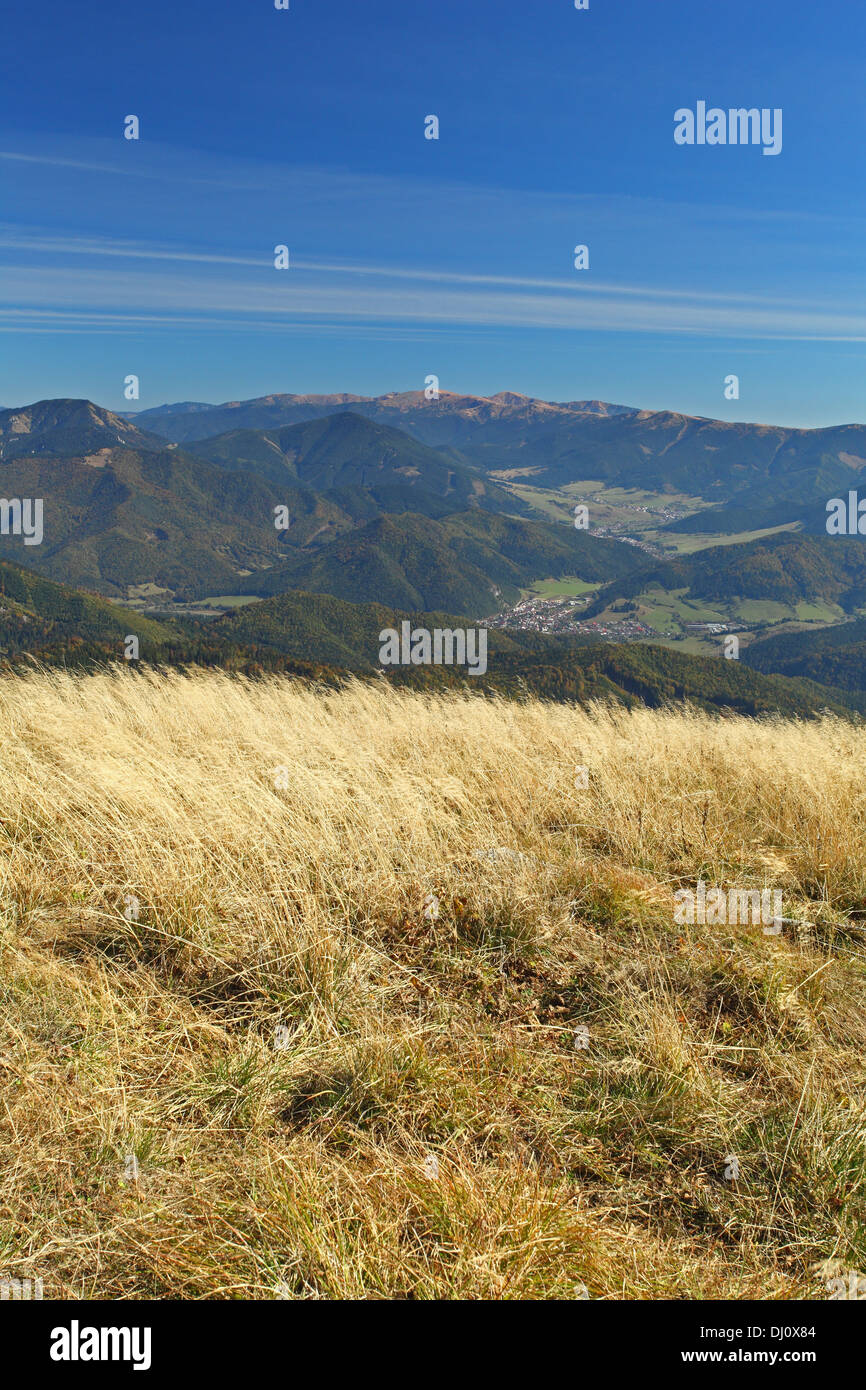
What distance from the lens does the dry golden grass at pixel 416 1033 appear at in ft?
7.55

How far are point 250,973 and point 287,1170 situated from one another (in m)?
1.31

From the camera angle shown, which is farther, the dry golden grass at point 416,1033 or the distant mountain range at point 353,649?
the distant mountain range at point 353,649

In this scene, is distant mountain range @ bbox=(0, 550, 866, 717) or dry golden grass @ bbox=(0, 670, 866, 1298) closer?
dry golden grass @ bbox=(0, 670, 866, 1298)

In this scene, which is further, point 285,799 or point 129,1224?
point 285,799

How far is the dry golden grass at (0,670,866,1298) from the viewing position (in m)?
2.30

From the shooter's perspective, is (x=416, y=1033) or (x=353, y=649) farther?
(x=353, y=649)

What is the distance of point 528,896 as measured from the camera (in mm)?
4359

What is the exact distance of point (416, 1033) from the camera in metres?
3.31

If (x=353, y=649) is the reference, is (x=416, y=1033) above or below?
below
